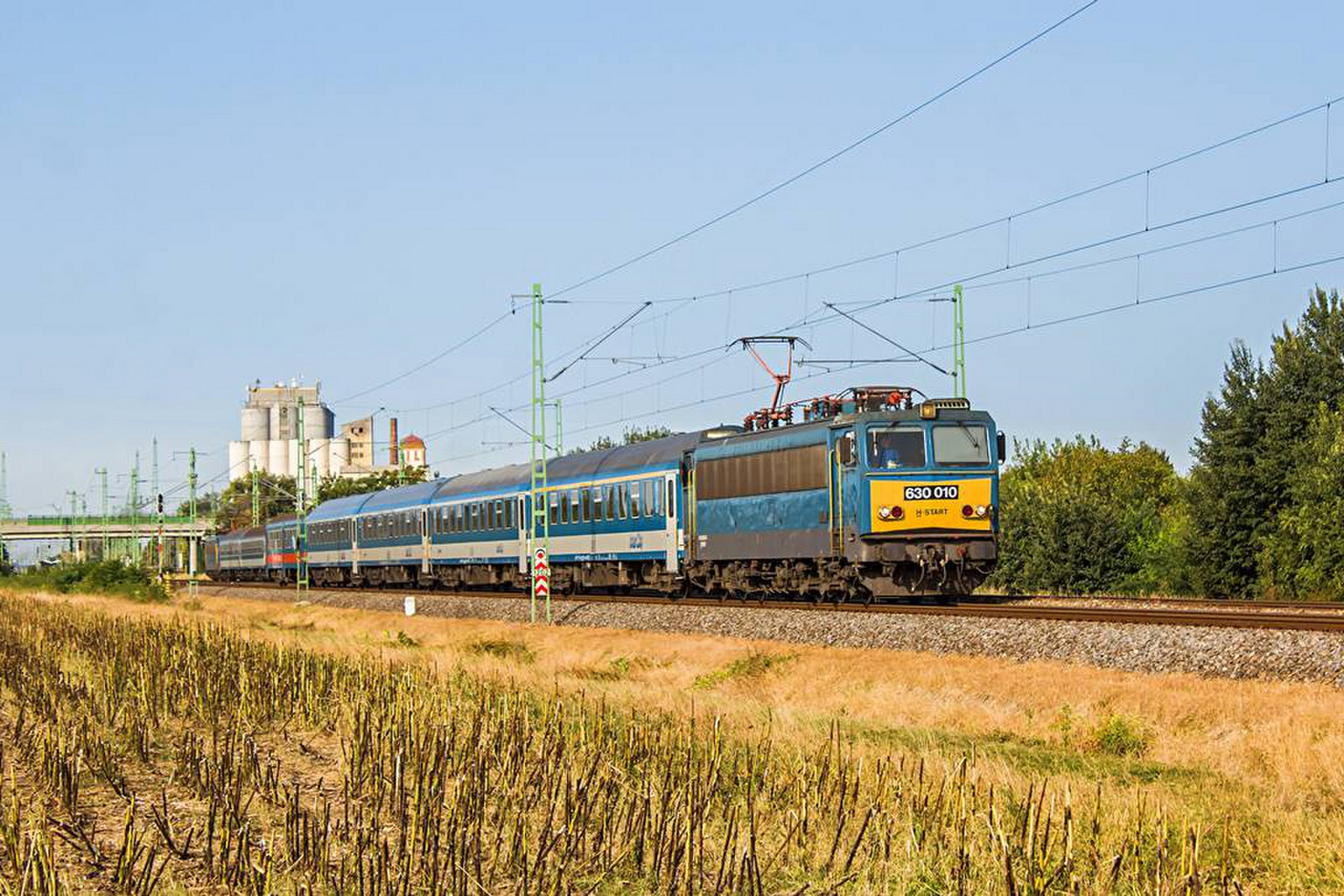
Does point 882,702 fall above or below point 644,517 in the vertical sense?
below

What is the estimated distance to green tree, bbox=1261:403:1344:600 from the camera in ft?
140

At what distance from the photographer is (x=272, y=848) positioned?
32.8 feet

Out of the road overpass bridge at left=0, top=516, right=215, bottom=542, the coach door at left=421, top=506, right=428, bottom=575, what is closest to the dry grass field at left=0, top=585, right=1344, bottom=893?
the coach door at left=421, top=506, right=428, bottom=575

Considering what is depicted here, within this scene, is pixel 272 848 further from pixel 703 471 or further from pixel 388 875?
pixel 703 471

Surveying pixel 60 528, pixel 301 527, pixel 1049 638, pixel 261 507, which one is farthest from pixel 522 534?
pixel 60 528

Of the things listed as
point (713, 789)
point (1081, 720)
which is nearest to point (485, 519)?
point (1081, 720)

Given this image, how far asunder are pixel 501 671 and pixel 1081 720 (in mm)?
9190

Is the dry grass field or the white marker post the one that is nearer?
the dry grass field

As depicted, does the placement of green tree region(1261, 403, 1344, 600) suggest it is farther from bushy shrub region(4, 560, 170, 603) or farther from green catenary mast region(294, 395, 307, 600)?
bushy shrub region(4, 560, 170, 603)

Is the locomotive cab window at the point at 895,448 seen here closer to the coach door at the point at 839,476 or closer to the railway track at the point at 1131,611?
the coach door at the point at 839,476

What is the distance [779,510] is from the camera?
114ft

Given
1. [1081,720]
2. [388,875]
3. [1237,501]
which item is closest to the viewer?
[388,875]

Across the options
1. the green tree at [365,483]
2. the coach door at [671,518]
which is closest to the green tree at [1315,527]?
the coach door at [671,518]

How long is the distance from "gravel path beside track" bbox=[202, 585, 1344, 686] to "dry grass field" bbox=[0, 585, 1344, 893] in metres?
0.93
